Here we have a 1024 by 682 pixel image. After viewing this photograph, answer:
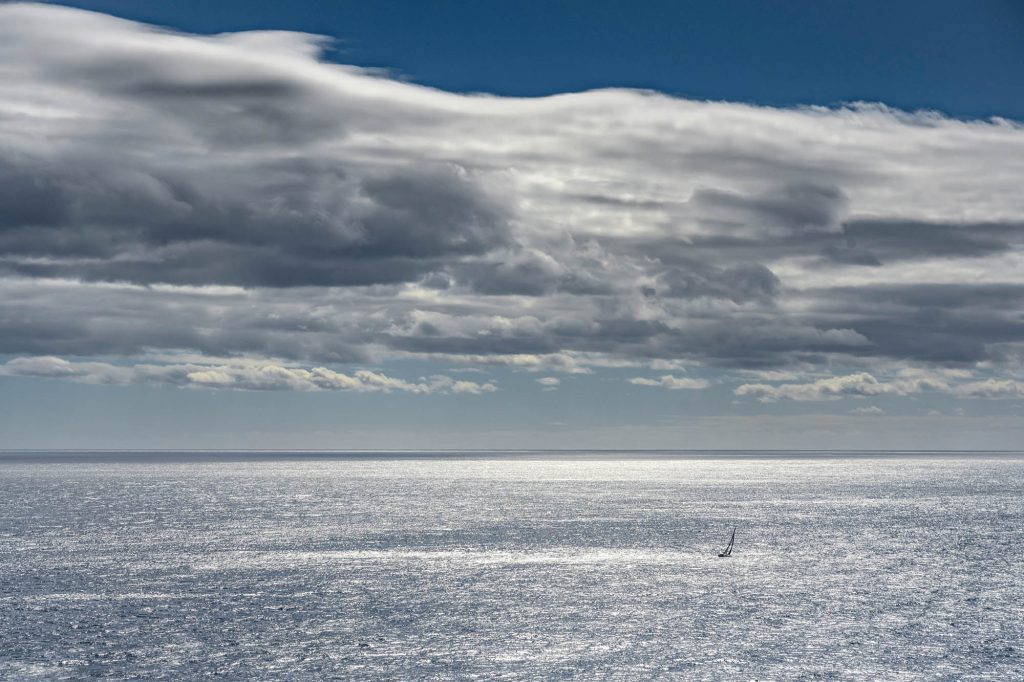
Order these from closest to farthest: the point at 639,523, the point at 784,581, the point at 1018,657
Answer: the point at 1018,657 → the point at 784,581 → the point at 639,523

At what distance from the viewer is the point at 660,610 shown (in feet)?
280

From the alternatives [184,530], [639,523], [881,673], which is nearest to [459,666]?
[881,673]

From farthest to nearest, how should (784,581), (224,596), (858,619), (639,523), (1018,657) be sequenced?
(639,523)
(784,581)
(224,596)
(858,619)
(1018,657)

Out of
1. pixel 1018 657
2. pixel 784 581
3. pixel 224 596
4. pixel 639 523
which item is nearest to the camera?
pixel 1018 657

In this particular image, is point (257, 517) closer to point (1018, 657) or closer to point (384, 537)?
point (384, 537)

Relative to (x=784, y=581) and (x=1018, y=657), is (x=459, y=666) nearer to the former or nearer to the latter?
(x=1018, y=657)

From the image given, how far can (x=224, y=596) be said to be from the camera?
9038 centimetres

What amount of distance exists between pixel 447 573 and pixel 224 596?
2392cm

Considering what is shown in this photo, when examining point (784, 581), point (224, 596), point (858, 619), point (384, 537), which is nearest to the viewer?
point (858, 619)

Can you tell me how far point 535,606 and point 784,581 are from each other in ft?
95.9

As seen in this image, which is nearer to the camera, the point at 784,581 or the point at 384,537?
the point at 784,581

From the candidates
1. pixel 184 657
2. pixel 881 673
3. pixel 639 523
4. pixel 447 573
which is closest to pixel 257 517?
pixel 639 523

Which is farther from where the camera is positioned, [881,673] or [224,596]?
[224,596]

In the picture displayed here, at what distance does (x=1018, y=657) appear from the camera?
6819cm
